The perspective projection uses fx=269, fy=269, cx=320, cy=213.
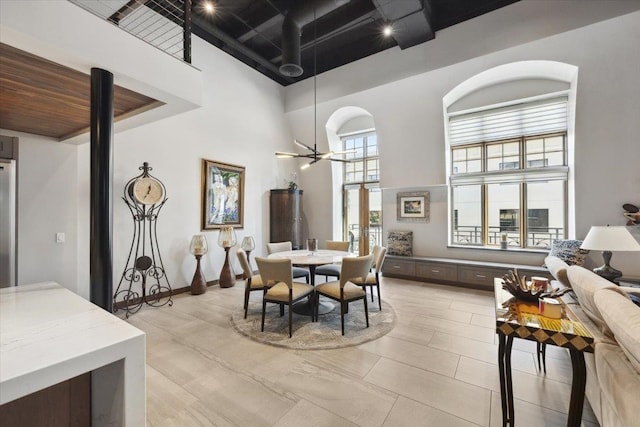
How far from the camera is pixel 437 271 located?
5480mm

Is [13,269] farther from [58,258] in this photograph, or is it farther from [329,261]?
[329,261]

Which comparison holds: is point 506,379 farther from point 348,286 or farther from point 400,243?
point 400,243

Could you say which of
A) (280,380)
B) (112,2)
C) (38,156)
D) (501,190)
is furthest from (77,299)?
(501,190)

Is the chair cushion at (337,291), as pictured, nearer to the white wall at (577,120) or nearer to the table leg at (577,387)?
the table leg at (577,387)

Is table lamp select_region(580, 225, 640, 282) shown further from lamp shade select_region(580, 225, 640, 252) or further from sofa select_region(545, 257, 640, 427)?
sofa select_region(545, 257, 640, 427)

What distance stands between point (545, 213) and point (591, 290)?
4.07 metres

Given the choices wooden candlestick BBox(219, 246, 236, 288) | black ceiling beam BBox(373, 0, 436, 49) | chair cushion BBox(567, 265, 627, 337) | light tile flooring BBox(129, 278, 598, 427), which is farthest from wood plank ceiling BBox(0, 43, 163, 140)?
chair cushion BBox(567, 265, 627, 337)

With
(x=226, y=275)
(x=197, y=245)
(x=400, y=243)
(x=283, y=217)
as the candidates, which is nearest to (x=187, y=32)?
(x=197, y=245)

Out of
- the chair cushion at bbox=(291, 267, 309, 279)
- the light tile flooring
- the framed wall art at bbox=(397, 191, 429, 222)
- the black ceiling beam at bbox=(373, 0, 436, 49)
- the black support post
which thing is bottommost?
the light tile flooring

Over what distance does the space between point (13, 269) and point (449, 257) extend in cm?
694

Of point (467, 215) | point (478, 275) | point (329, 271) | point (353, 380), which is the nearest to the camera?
point (353, 380)

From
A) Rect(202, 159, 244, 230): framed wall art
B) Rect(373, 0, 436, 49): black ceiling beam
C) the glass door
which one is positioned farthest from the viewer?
the glass door

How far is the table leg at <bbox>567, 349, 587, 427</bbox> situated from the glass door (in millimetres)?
5489

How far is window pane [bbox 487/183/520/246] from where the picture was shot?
545cm
